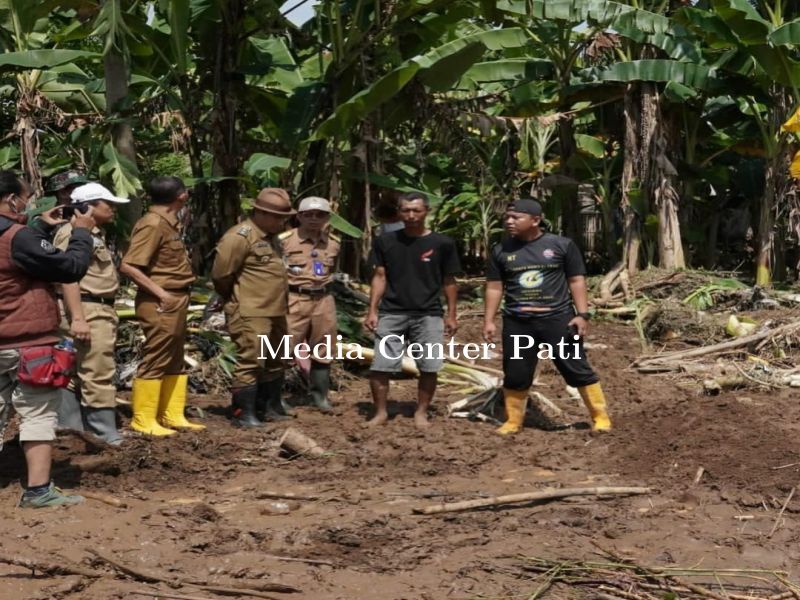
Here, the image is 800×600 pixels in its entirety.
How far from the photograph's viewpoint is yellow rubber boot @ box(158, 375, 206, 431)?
7.99 m

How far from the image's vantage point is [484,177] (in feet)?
44.0

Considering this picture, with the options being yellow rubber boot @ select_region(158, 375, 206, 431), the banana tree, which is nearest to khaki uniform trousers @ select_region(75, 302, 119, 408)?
yellow rubber boot @ select_region(158, 375, 206, 431)

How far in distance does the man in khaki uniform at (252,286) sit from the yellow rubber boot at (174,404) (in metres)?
0.38

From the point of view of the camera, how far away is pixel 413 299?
8.31m

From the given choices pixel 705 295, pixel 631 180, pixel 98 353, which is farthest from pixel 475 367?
pixel 631 180

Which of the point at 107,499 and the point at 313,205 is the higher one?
the point at 313,205

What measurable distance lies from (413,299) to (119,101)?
3.97m

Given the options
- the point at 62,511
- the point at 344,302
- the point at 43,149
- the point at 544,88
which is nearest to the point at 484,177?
the point at 344,302

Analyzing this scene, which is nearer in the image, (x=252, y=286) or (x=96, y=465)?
(x=96, y=465)

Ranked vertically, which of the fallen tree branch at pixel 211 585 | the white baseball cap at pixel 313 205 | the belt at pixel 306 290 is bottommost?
the fallen tree branch at pixel 211 585

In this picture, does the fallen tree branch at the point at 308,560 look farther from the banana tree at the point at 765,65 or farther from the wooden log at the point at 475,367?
the banana tree at the point at 765,65

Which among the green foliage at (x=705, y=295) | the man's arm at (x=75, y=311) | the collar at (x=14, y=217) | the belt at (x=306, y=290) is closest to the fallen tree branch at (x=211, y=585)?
the man's arm at (x=75, y=311)

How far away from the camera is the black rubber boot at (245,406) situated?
820 cm

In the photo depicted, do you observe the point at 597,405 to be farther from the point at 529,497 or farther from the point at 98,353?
the point at 98,353
